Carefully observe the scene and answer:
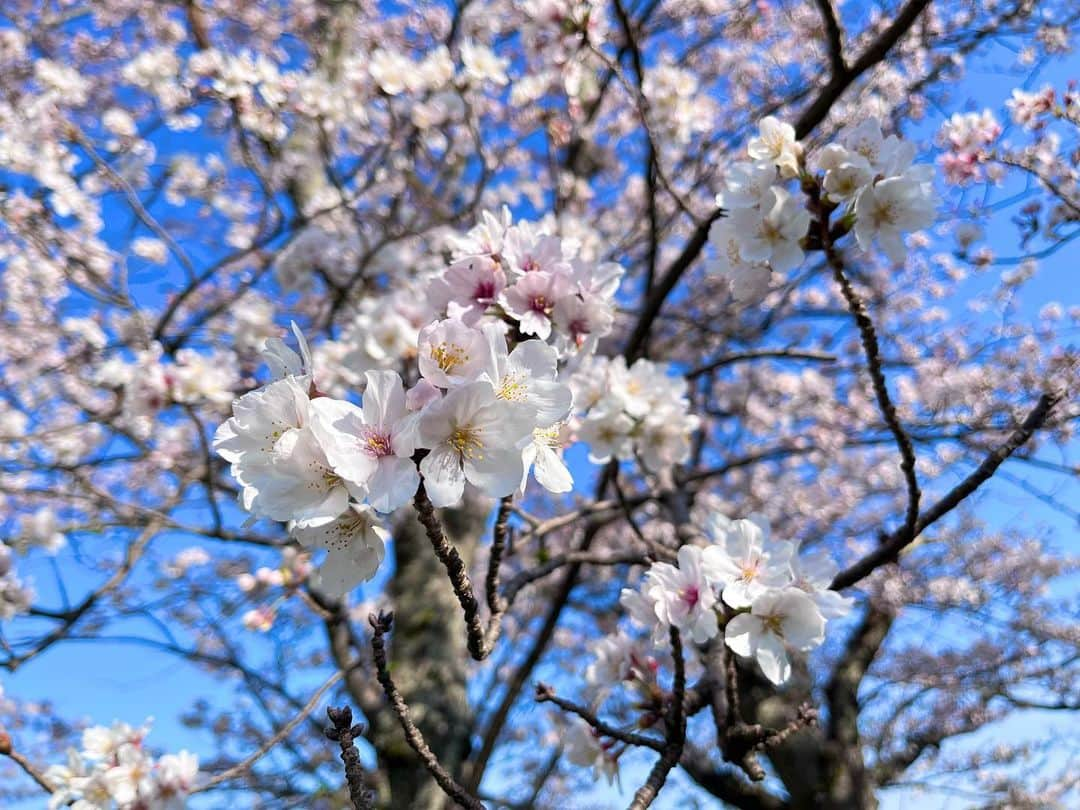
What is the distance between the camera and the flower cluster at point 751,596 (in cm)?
133

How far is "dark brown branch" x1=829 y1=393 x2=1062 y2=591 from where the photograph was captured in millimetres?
1315

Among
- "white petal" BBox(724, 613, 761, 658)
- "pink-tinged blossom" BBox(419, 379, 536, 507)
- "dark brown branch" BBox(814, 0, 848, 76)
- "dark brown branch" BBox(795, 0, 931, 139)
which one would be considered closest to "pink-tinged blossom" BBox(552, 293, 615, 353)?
"pink-tinged blossom" BBox(419, 379, 536, 507)

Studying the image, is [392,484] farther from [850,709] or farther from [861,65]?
[850,709]

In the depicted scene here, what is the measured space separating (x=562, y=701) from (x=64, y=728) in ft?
26.5

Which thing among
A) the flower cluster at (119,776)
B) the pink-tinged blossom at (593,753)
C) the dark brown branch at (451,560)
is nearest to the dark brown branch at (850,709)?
the pink-tinged blossom at (593,753)

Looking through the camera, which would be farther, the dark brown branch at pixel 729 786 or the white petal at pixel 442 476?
the dark brown branch at pixel 729 786

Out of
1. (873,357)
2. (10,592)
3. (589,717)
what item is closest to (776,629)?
(589,717)

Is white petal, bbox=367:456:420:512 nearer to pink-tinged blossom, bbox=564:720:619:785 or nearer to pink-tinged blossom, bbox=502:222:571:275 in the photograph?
pink-tinged blossom, bbox=502:222:571:275

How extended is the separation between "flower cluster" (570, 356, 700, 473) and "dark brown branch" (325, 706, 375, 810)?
123 centimetres

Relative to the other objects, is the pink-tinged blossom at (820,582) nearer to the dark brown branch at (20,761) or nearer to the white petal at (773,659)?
the white petal at (773,659)

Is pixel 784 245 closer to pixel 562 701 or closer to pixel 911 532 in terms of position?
pixel 911 532

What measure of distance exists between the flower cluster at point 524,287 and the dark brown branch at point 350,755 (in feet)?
2.16

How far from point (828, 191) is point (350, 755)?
1338 millimetres

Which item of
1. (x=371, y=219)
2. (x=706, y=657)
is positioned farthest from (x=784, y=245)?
(x=371, y=219)
